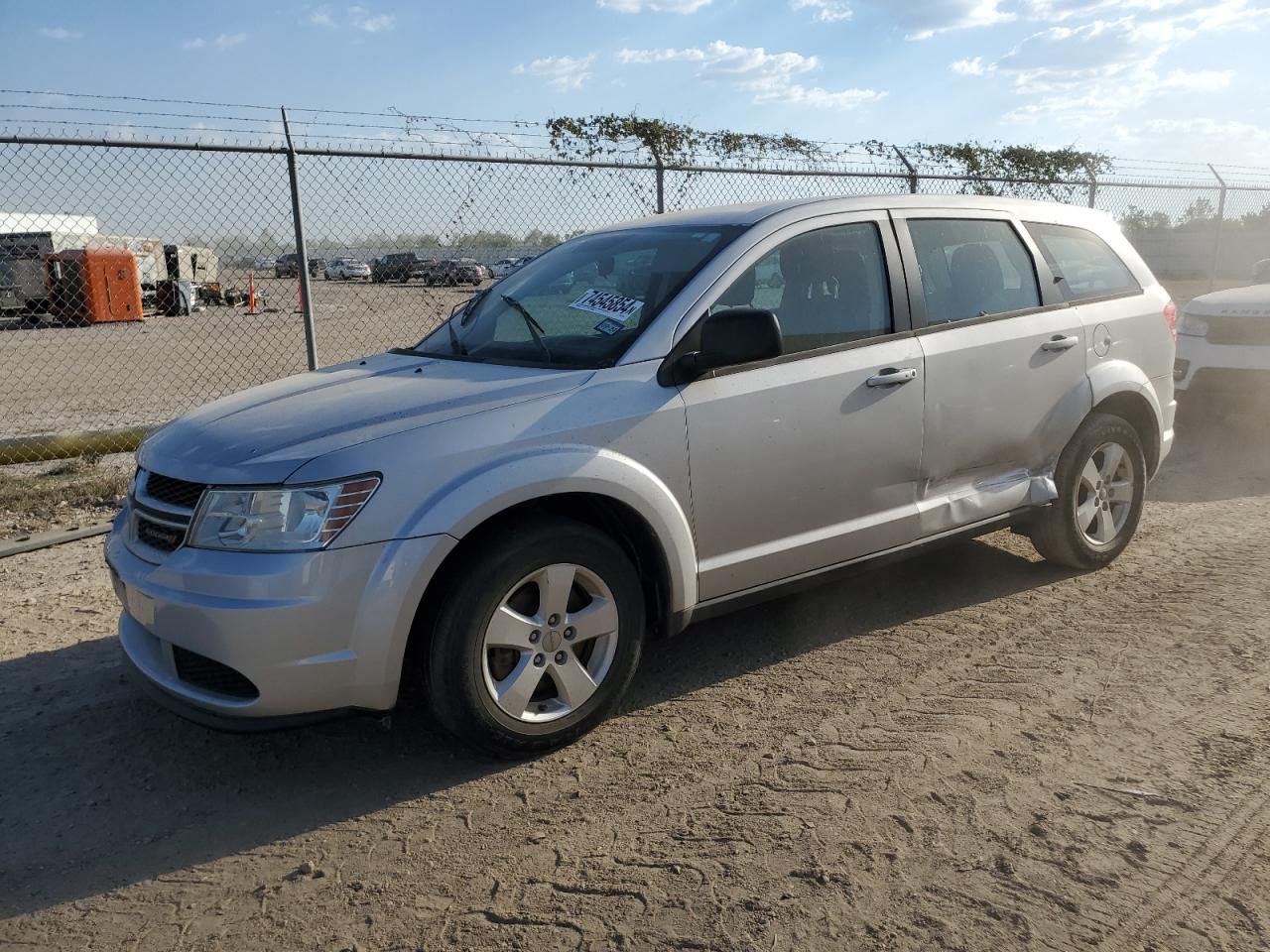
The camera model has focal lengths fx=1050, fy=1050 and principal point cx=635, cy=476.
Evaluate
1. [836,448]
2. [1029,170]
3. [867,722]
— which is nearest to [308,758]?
[867,722]

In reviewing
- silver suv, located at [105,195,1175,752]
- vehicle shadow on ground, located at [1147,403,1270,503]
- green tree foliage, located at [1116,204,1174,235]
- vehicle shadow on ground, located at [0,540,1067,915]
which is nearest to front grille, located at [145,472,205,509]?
silver suv, located at [105,195,1175,752]

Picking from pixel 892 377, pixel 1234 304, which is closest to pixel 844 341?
pixel 892 377

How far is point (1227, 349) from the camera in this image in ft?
26.1

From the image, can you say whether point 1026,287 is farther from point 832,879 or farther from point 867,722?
point 832,879

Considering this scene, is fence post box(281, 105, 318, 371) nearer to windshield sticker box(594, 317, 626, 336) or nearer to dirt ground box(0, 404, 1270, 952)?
dirt ground box(0, 404, 1270, 952)

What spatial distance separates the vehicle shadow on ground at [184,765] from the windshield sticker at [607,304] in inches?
56.6

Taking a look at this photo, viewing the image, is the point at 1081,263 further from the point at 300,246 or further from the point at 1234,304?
the point at 300,246

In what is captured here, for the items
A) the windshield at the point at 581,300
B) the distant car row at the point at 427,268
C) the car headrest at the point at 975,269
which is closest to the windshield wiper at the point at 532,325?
the windshield at the point at 581,300

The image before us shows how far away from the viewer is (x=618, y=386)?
3588 millimetres

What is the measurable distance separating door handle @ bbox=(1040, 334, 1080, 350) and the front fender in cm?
213

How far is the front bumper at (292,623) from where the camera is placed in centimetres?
304

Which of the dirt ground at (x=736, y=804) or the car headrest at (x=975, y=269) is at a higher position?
the car headrest at (x=975, y=269)

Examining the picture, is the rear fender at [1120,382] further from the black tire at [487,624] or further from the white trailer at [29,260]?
the white trailer at [29,260]

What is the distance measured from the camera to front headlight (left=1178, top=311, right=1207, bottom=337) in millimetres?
8108
